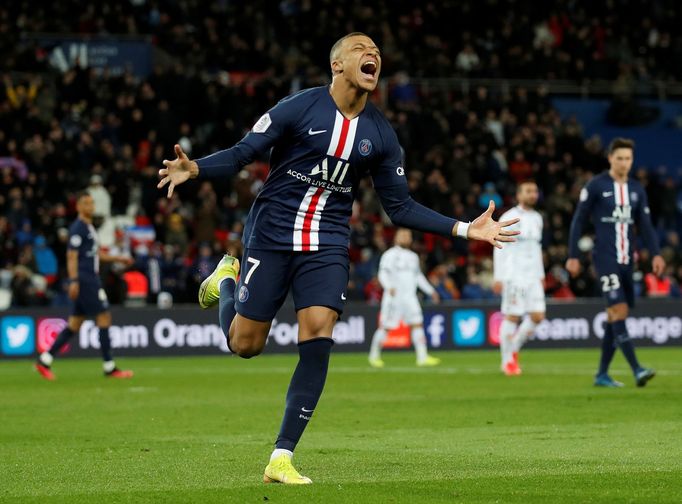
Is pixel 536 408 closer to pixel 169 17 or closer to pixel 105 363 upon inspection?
pixel 105 363

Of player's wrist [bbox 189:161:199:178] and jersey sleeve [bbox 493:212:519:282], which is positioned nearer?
player's wrist [bbox 189:161:199:178]

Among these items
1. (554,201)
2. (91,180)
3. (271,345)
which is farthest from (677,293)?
(91,180)

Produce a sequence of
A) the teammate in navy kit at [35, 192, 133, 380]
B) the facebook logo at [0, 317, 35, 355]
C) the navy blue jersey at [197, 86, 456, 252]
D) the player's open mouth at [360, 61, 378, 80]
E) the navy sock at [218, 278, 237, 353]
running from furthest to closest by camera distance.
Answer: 1. the facebook logo at [0, 317, 35, 355]
2. the teammate in navy kit at [35, 192, 133, 380]
3. the navy sock at [218, 278, 237, 353]
4. the navy blue jersey at [197, 86, 456, 252]
5. the player's open mouth at [360, 61, 378, 80]

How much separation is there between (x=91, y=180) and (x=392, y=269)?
7599 mm

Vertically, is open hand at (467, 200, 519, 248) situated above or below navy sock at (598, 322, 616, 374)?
above

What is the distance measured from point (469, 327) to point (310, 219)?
19256 mm

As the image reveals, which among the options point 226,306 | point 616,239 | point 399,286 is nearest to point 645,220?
point 616,239

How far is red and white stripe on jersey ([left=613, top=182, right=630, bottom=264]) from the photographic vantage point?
15266 mm

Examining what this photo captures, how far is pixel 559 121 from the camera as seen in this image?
34625mm

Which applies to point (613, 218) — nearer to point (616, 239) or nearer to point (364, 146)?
point (616, 239)

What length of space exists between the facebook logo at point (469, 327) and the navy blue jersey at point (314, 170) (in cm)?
1885

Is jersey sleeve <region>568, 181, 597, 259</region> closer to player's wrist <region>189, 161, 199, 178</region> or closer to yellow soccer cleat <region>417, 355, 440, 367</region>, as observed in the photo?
yellow soccer cleat <region>417, 355, 440, 367</region>

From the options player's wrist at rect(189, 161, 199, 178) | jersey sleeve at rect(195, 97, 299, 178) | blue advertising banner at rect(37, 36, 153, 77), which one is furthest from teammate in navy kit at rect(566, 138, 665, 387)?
blue advertising banner at rect(37, 36, 153, 77)

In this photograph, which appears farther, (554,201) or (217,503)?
(554,201)
